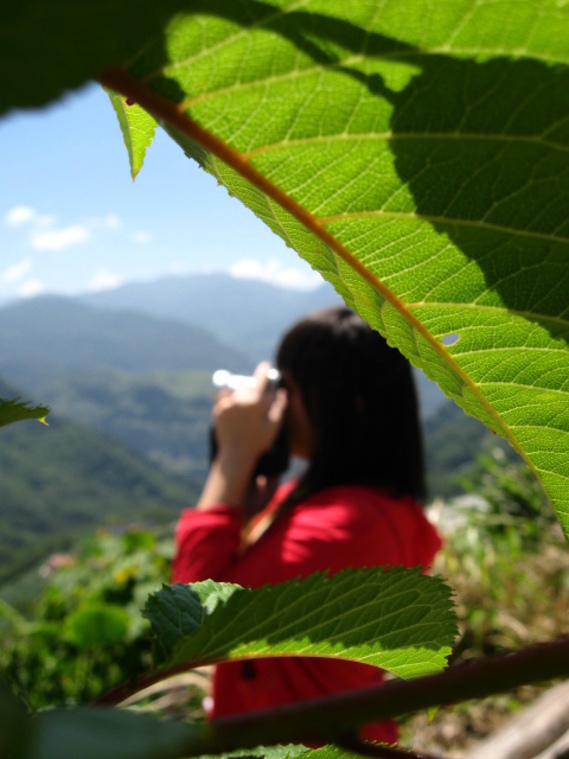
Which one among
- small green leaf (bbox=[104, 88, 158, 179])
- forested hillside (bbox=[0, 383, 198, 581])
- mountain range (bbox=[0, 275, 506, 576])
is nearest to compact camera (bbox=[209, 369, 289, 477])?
small green leaf (bbox=[104, 88, 158, 179])

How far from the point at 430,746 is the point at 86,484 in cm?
4435

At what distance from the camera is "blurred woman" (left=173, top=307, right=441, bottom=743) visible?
124 centimetres

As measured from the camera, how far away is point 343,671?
121 cm

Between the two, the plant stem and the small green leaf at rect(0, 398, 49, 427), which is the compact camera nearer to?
the small green leaf at rect(0, 398, 49, 427)

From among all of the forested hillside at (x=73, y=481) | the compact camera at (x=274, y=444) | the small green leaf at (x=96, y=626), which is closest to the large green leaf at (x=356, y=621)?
the compact camera at (x=274, y=444)

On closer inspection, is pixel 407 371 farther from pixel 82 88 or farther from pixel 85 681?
pixel 85 681

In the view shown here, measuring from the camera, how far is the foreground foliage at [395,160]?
130mm

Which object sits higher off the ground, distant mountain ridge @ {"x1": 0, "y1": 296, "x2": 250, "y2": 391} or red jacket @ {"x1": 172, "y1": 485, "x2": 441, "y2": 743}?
distant mountain ridge @ {"x1": 0, "y1": 296, "x2": 250, "y2": 391}

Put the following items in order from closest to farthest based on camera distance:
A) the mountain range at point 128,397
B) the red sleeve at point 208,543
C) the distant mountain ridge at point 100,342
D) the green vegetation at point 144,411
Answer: the red sleeve at point 208,543, the mountain range at point 128,397, the green vegetation at point 144,411, the distant mountain ridge at point 100,342

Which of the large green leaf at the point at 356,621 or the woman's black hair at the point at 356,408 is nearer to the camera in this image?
the large green leaf at the point at 356,621

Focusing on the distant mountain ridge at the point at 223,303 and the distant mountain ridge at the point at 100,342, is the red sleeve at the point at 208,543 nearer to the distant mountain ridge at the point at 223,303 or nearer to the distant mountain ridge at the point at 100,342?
the distant mountain ridge at the point at 100,342

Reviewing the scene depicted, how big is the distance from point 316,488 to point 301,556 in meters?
0.32

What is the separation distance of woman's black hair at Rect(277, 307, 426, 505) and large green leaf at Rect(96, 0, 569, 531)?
4.05ft

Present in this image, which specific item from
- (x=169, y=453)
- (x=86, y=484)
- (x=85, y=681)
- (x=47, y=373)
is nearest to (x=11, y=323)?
(x=47, y=373)
